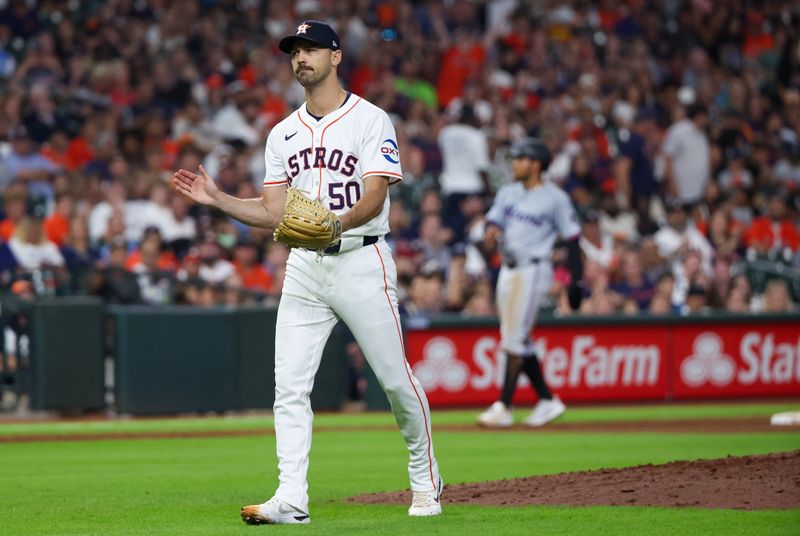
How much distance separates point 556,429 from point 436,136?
305 inches

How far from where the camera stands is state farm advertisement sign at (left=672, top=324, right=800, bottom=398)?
16828 millimetres

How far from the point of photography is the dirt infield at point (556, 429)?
41.1 feet

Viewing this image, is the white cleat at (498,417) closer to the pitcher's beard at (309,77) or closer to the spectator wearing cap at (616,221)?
the pitcher's beard at (309,77)

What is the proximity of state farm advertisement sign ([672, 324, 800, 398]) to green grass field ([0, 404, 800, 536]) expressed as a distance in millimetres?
1367

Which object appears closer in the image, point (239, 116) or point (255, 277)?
point (255, 277)

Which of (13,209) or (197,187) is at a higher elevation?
(13,209)

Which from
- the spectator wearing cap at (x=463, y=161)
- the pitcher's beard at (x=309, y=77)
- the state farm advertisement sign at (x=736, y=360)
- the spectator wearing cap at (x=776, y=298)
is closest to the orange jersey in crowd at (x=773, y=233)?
the spectator wearing cap at (x=776, y=298)

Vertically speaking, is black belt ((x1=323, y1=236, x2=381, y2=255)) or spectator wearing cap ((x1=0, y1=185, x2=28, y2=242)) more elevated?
spectator wearing cap ((x1=0, y1=185, x2=28, y2=242))

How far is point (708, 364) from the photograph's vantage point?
16.9 m

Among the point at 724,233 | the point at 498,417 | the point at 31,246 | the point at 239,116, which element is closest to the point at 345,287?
the point at 498,417

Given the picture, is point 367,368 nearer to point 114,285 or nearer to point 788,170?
point 114,285

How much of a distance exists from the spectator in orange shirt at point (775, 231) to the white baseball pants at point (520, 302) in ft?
25.8

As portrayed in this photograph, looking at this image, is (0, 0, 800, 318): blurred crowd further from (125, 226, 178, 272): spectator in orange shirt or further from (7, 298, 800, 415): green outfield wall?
(7, 298, 800, 415): green outfield wall

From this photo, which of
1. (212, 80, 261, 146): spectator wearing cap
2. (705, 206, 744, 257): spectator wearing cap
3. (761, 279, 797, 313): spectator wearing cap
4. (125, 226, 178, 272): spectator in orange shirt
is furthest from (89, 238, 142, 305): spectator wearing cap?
(705, 206, 744, 257): spectator wearing cap
